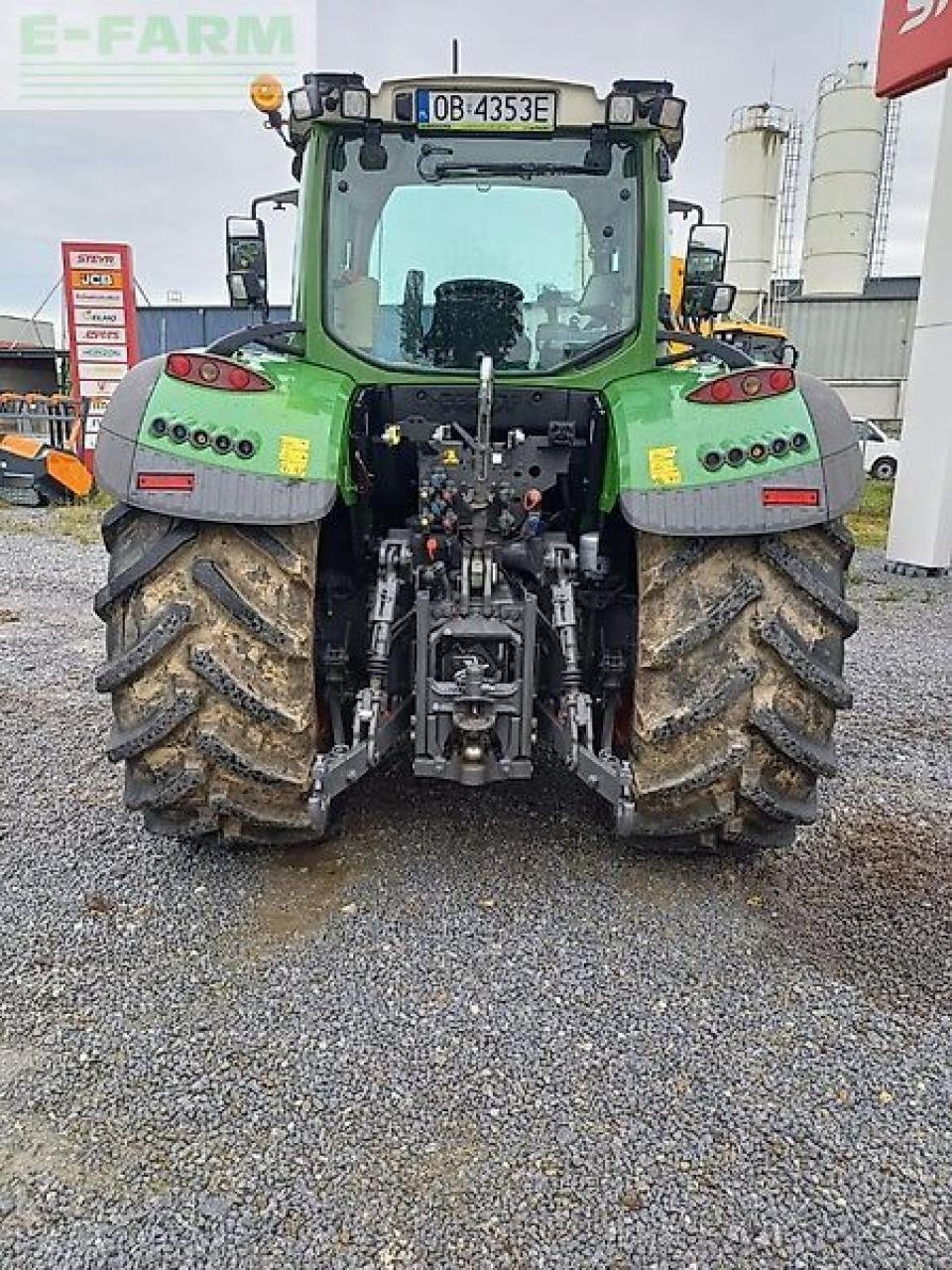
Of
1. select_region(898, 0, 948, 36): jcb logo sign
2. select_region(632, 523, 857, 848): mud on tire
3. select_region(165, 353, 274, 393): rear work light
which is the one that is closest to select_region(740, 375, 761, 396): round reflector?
select_region(632, 523, 857, 848): mud on tire

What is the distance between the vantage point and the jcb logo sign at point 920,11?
27.9 ft

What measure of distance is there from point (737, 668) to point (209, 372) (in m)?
1.70

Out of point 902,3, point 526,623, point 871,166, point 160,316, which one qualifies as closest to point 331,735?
point 526,623

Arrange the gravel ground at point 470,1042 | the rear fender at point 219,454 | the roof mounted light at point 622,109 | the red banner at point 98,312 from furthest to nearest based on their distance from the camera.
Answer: the red banner at point 98,312 → the roof mounted light at point 622,109 → the rear fender at point 219,454 → the gravel ground at point 470,1042

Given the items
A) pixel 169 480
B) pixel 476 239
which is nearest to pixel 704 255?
pixel 476 239

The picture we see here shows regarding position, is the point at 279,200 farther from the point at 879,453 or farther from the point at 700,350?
the point at 879,453

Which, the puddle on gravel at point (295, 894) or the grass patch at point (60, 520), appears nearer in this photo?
the puddle on gravel at point (295, 894)

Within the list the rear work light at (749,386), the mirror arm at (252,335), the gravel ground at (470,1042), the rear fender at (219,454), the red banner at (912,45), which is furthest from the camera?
the red banner at (912,45)

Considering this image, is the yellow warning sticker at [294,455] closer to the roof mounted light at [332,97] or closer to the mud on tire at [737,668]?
the mud on tire at [737,668]

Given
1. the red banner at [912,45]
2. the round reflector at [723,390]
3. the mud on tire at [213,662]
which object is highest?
the red banner at [912,45]

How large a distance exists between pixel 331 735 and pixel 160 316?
2380cm

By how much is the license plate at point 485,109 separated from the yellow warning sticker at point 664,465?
1.25 metres

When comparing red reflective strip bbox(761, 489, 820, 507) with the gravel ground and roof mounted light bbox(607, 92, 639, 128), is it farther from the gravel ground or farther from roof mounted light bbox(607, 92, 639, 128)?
roof mounted light bbox(607, 92, 639, 128)

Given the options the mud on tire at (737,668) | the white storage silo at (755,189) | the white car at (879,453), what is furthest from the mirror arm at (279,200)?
the white storage silo at (755,189)
